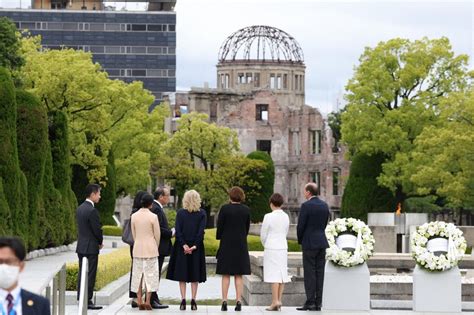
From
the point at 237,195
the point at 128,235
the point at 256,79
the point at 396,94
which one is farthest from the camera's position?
the point at 256,79

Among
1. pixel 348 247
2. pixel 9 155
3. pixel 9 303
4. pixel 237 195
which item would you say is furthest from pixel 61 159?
pixel 9 303

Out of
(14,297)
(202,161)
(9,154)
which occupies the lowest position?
(14,297)

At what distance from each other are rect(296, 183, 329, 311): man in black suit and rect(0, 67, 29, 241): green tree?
15.7 metres

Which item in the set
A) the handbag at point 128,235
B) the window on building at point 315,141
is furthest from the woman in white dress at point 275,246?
the window on building at point 315,141

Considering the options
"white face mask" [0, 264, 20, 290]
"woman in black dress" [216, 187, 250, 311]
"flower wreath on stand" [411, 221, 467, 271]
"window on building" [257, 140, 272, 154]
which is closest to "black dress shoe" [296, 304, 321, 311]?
"woman in black dress" [216, 187, 250, 311]

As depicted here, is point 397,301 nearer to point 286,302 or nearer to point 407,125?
point 286,302

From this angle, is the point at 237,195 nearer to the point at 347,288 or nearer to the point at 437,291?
the point at 347,288

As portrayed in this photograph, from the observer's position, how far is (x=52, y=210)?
4412 centimetres

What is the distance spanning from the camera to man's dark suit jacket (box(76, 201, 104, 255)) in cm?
2009

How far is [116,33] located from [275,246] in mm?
119039

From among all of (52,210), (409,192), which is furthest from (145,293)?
(409,192)

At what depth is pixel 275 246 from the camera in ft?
68.1

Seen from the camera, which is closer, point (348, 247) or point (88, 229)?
point (88, 229)

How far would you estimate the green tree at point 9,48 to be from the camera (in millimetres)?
55094
